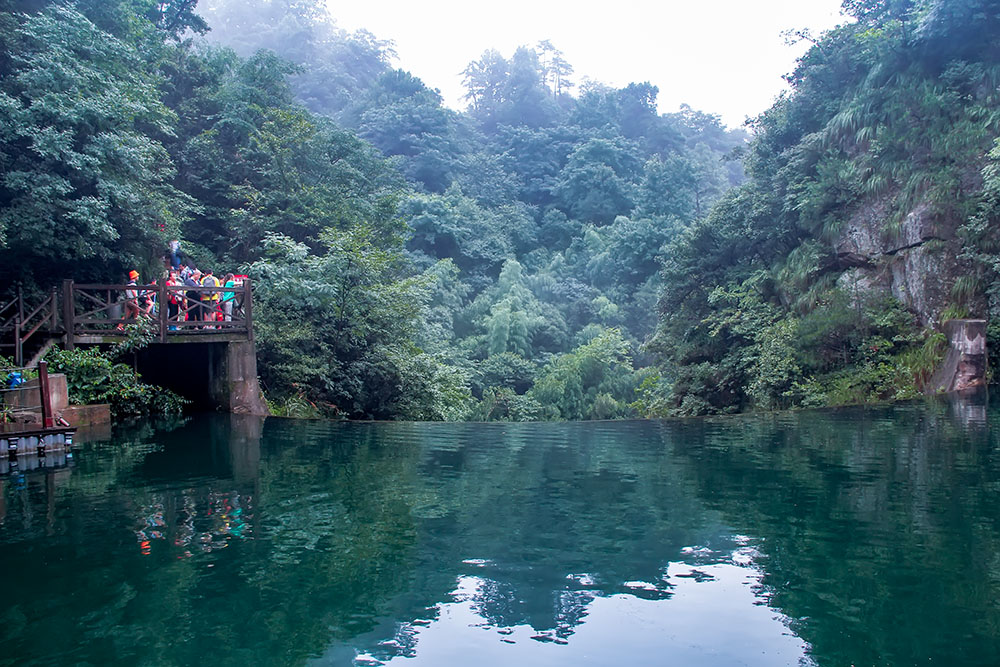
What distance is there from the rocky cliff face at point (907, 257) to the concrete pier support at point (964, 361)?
75 centimetres

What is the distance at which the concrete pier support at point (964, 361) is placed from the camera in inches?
560

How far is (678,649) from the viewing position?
411 centimetres

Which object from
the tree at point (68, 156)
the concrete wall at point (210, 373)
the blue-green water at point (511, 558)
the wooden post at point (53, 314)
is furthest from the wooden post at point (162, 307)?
the blue-green water at point (511, 558)

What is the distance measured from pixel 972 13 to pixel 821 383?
7506mm

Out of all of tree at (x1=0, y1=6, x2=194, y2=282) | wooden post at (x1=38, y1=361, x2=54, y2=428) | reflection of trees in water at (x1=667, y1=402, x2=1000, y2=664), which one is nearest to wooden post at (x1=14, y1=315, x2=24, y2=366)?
tree at (x1=0, y1=6, x2=194, y2=282)

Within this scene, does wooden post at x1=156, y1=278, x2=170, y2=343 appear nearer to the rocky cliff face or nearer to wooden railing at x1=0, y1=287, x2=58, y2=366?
wooden railing at x1=0, y1=287, x2=58, y2=366

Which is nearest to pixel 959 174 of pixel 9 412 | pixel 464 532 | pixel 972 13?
pixel 972 13

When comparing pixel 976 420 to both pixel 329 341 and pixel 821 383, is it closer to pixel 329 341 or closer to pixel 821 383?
pixel 821 383

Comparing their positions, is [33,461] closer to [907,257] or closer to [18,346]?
[18,346]

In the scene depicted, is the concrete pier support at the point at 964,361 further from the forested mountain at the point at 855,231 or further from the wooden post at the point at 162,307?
the wooden post at the point at 162,307

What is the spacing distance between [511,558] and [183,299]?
10289 millimetres

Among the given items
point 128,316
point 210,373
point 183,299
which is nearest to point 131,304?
point 128,316

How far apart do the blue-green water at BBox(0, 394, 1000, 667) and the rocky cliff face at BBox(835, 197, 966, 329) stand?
703 centimetres

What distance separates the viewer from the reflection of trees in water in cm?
423
